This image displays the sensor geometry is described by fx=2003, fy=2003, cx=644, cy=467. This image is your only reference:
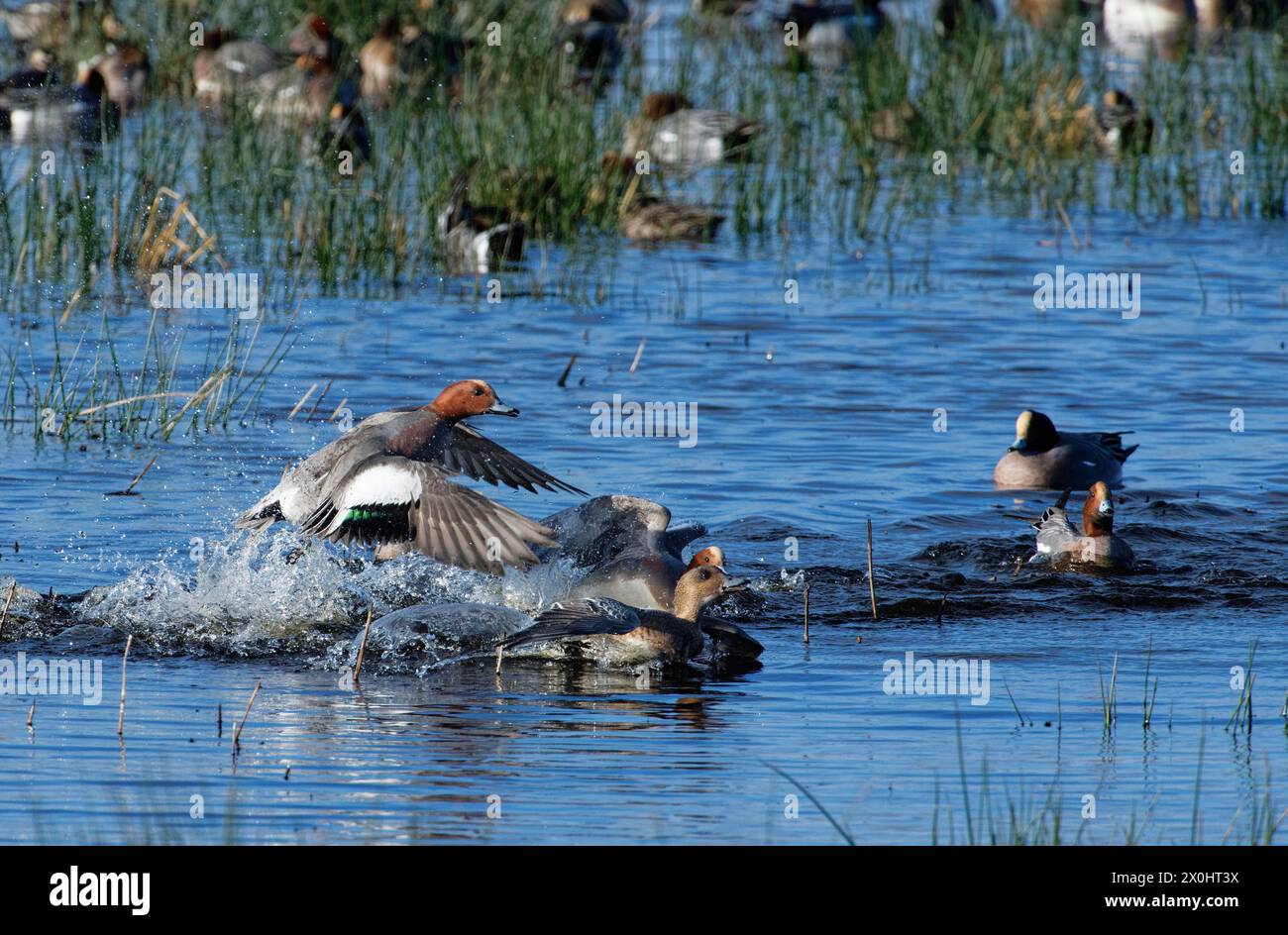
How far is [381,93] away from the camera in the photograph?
2000cm

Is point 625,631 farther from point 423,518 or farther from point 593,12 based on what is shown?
point 593,12

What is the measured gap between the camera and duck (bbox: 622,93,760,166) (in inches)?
698

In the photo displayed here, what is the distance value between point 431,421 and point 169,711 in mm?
1887

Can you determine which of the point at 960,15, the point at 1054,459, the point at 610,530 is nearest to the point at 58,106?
the point at 960,15

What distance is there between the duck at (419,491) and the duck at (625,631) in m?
0.27

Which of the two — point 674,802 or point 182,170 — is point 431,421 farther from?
point 182,170

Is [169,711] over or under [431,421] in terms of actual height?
under

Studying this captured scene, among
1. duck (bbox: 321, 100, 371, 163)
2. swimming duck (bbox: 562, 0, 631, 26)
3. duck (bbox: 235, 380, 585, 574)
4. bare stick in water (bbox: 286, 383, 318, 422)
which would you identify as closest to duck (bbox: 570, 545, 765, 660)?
duck (bbox: 235, 380, 585, 574)

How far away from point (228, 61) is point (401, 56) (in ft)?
6.09

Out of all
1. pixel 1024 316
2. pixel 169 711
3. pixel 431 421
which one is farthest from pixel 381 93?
pixel 169 711

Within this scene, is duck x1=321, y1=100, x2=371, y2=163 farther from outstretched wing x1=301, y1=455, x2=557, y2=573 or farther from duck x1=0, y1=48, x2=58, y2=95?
outstretched wing x1=301, y1=455, x2=557, y2=573

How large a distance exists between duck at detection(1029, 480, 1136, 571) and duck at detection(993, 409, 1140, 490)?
113cm

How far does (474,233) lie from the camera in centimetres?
1430

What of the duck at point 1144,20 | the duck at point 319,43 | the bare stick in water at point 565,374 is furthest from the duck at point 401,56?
the duck at point 1144,20
